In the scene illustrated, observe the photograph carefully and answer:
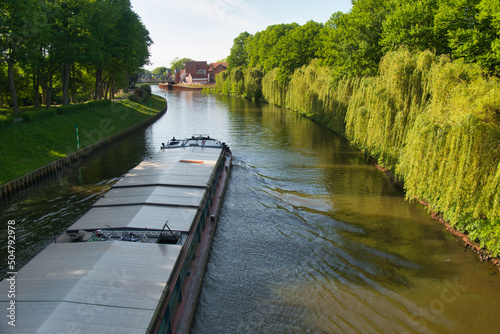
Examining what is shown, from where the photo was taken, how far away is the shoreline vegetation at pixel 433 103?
49.6 feet

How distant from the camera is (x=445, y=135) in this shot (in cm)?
1620

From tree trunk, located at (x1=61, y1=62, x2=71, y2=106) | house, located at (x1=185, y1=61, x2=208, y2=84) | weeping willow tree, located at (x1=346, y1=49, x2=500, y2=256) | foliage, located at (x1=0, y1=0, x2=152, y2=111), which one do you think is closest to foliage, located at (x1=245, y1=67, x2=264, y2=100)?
foliage, located at (x1=0, y1=0, x2=152, y2=111)

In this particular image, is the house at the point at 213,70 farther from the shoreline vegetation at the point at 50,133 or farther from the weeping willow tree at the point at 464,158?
the weeping willow tree at the point at 464,158

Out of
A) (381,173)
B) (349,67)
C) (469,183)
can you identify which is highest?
(349,67)

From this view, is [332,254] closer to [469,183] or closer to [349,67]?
[469,183]

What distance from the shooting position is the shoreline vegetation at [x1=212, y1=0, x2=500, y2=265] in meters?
15.1

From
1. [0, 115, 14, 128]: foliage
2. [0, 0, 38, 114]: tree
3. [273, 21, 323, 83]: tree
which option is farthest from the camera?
[273, 21, 323, 83]: tree

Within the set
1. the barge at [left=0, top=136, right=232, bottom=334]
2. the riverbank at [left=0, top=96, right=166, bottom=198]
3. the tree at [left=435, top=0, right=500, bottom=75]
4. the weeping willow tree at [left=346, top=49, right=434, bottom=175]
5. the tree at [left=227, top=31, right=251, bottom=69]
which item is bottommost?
the barge at [left=0, top=136, right=232, bottom=334]

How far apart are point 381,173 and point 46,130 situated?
29849 millimetres

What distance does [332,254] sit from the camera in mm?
16438

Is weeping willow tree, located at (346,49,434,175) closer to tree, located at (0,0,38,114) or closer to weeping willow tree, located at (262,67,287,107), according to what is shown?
tree, located at (0,0,38,114)

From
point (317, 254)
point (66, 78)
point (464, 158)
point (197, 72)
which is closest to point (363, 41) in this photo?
point (464, 158)

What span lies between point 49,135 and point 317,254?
27.1 metres

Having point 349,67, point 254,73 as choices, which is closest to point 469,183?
point 349,67
